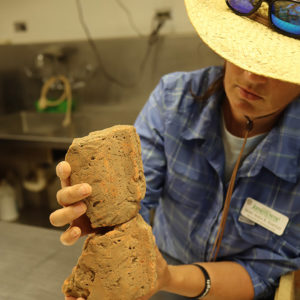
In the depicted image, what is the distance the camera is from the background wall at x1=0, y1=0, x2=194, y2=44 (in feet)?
7.35

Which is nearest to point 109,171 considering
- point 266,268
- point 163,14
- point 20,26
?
point 266,268

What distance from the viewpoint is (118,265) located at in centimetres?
71

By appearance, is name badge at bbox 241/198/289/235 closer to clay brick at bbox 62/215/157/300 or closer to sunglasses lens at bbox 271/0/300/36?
clay brick at bbox 62/215/157/300

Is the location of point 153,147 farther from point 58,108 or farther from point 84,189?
point 58,108

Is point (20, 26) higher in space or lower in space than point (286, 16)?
lower

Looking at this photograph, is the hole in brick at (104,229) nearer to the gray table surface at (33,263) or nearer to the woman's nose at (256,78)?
the gray table surface at (33,263)

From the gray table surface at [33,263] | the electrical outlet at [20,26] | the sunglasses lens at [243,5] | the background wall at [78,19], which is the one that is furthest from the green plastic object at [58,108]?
the sunglasses lens at [243,5]

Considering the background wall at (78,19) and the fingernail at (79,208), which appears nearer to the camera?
the fingernail at (79,208)

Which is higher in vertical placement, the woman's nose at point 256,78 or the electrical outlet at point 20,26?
the woman's nose at point 256,78

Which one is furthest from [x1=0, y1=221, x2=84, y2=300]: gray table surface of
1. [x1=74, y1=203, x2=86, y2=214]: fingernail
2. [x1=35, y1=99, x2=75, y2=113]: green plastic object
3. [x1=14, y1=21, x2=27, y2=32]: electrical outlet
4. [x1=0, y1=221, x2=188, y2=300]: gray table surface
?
[x1=14, y1=21, x2=27, y2=32]: electrical outlet

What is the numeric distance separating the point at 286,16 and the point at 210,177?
0.55m

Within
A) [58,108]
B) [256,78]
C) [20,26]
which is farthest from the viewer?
[20,26]

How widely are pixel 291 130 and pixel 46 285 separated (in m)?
0.88

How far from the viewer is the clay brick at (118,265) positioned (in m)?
0.70
